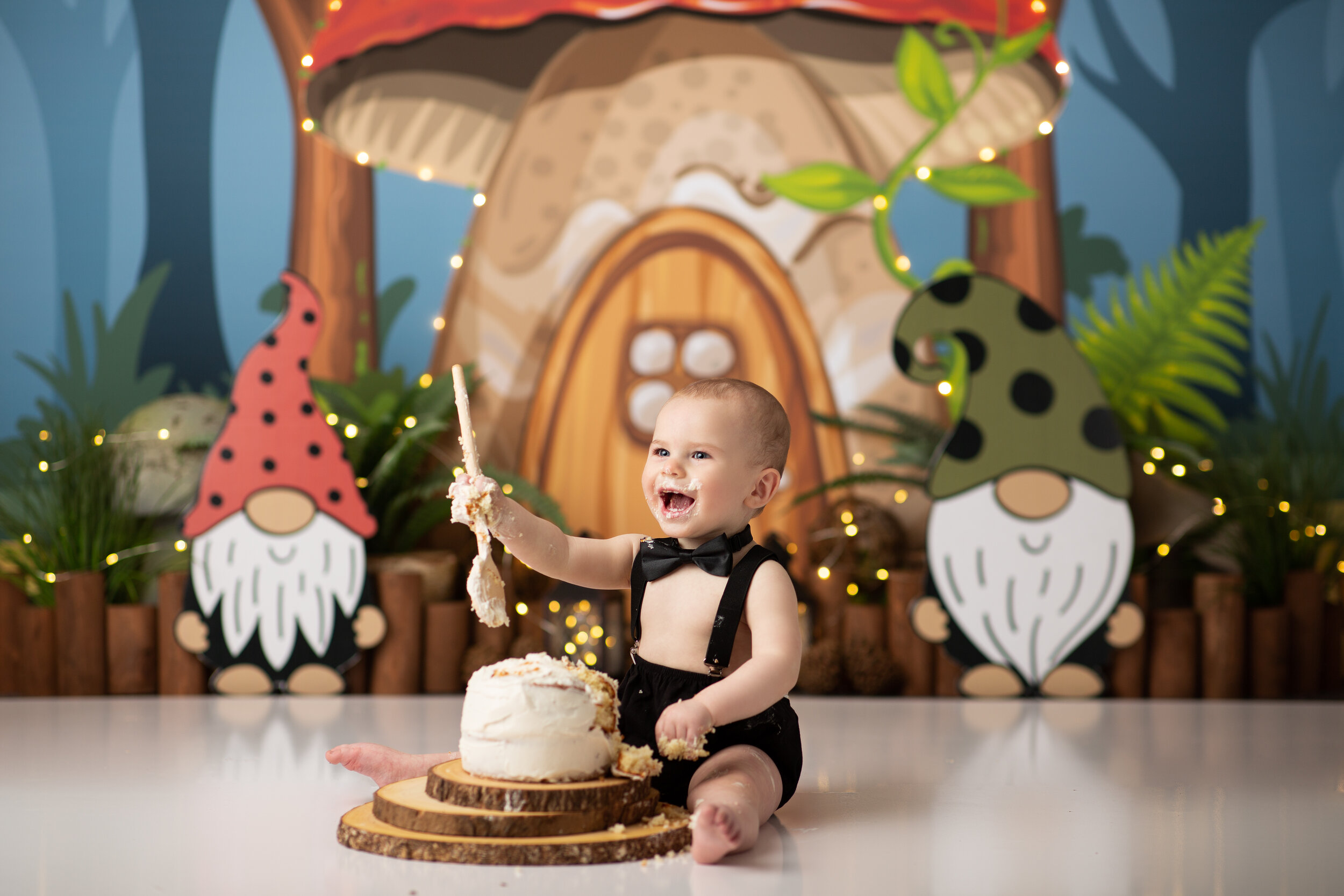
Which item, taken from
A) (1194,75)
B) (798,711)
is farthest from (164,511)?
(1194,75)

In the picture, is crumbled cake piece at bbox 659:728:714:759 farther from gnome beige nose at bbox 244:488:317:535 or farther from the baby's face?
gnome beige nose at bbox 244:488:317:535

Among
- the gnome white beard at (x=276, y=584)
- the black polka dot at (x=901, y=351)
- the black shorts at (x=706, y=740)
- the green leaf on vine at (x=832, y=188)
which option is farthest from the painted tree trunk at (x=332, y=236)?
the black shorts at (x=706, y=740)

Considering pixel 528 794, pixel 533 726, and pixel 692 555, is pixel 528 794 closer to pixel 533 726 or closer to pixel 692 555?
pixel 533 726

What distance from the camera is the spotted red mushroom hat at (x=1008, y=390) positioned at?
327 cm

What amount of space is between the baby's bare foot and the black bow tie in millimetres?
429

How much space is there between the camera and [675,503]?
6.21 ft

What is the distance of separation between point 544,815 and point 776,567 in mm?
551

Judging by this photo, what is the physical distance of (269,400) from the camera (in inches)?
131

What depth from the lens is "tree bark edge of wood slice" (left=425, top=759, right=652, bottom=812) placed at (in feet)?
5.08

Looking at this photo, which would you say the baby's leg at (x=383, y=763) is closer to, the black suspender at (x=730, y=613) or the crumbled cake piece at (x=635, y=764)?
the crumbled cake piece at (x=635, y=764)

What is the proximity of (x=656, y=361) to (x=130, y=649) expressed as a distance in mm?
1781

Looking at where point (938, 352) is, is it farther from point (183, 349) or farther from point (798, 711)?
point (183, 349)

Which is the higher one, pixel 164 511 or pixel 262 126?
pixel 262 126

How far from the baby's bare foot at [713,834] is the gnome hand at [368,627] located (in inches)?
75.3
